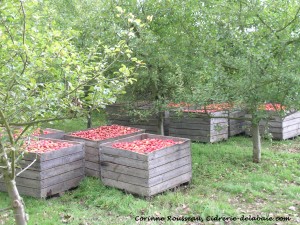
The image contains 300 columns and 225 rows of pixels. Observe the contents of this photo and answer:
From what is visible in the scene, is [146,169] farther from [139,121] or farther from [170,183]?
[139,121]

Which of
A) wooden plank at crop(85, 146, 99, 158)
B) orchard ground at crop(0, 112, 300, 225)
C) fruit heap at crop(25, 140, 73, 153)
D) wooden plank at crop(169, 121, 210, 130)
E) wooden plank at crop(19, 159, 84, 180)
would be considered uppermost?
fruit heap at crop(25, 140, 73, 153)

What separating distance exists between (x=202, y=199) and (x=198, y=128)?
406 centimetres

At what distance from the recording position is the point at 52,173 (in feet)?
19.2

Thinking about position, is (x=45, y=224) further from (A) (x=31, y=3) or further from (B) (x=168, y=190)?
(A) (x=31, y=3)

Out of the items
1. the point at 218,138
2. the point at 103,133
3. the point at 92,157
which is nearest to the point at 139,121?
the point at 218,138

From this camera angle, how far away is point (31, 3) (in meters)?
2.88

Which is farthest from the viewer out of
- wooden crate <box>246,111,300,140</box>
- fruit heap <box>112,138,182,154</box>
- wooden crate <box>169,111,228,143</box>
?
wooden crate <box>246,111,300,140</box>

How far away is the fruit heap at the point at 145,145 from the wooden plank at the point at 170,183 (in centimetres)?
54

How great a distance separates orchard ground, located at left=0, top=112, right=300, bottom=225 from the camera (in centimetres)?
504

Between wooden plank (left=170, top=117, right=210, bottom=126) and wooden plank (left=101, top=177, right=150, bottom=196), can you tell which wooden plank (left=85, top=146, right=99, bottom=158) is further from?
wooden plank (left=170, top=117, right=210, bottom=126)

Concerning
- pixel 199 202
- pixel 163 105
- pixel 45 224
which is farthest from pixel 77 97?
pixel 163 105

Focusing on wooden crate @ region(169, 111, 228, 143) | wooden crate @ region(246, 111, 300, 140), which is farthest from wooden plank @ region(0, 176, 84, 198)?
wooden crate @ region(246, 111, 300, 140)

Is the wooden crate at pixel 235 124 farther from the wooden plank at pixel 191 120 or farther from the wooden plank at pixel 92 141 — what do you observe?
the wooden plank at pixel 92 141

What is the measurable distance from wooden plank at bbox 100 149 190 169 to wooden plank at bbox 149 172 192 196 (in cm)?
31
